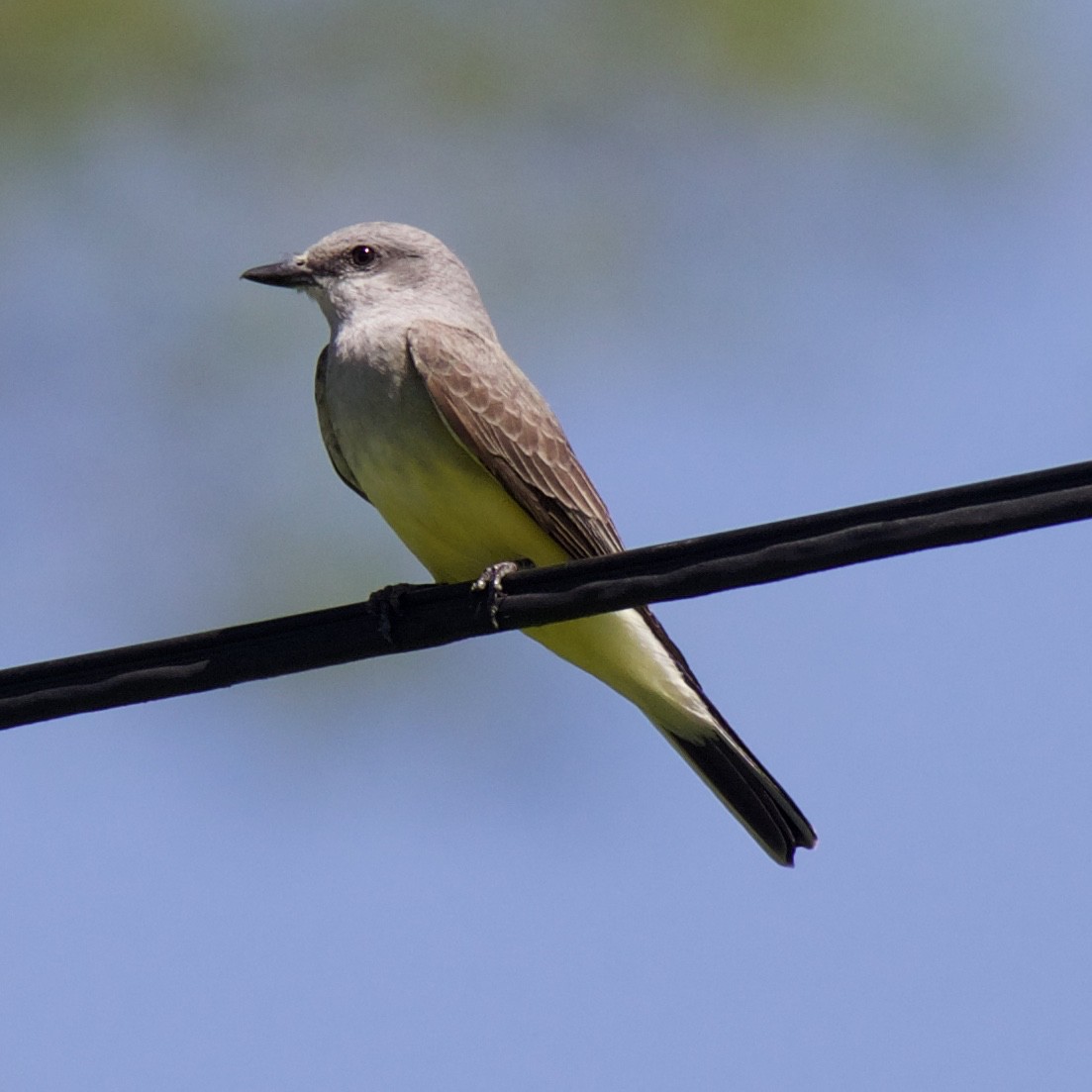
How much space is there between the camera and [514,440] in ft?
18.8

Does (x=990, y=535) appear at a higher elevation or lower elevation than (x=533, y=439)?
lower

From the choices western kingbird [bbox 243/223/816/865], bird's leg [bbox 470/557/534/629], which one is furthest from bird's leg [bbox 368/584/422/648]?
western kingbird [bbox 243/223/816/865]

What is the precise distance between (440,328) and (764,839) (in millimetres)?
1935

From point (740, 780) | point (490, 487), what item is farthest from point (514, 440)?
point (740, 780)

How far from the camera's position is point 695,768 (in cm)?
600

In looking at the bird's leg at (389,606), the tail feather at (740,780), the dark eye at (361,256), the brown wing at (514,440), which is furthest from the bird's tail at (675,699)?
the dark eye at (361,256)

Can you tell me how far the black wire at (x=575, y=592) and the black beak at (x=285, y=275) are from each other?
8.23 feet

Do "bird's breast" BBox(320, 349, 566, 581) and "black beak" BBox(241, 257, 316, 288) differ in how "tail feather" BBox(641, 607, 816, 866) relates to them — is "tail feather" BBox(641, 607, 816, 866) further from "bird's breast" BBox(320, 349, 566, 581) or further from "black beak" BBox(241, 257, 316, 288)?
"black beak" BBox(241, 257, 316, 288)

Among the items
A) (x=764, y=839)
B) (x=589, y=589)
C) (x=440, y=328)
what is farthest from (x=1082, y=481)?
(x=440, y=328)

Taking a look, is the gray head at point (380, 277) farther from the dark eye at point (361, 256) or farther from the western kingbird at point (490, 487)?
the western kingbird at point (490, 487)

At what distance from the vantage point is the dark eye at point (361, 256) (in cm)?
666

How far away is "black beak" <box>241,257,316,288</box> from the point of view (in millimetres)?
6594

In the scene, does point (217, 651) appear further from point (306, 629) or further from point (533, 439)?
point (533, 439)

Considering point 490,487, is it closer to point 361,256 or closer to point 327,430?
point 327,430
